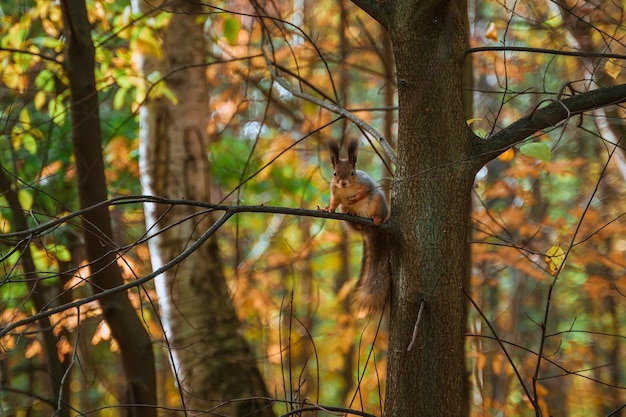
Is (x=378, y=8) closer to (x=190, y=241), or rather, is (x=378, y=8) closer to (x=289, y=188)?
(x=190, y=241)

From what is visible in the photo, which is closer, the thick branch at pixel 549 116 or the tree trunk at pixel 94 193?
the thick branch at pixel 549 116

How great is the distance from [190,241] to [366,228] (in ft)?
4.78

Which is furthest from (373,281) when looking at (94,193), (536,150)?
(94,193)

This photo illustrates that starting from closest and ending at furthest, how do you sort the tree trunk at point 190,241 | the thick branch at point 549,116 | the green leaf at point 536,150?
the thick branch at point 549,116 < the green leaf at point 536,150 < the tree trunk at point 190,241

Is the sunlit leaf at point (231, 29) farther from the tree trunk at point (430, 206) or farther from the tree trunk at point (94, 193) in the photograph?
the tree trunk at point (430, 206)

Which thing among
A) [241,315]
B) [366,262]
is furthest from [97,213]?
[241,315]

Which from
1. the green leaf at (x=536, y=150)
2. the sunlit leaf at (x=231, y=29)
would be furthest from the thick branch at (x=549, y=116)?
the sunlit leaf at (x=231, y=29)

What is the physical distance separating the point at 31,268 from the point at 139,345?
0.61 metres

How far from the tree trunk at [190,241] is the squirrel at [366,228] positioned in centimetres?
105

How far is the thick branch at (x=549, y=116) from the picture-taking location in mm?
1579

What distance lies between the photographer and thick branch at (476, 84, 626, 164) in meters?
1.58

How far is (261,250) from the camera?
742 cm

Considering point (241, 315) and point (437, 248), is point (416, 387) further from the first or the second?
point (241, 315)

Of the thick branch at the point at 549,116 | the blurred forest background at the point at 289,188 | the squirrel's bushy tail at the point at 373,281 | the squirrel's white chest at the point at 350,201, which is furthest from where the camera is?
the squirrel's white chest at the point at 350,201
